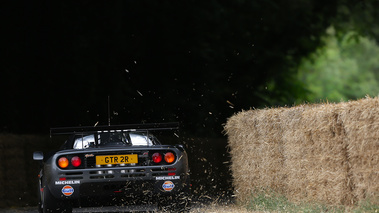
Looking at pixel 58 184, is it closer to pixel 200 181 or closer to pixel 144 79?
pixel 200 181

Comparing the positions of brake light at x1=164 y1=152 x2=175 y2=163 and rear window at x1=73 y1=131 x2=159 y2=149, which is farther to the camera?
rear window at x1=73 y1=131 x2=159 y2=149

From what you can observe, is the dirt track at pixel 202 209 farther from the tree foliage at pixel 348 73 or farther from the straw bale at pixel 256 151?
the tree foliage at pixel 348 73

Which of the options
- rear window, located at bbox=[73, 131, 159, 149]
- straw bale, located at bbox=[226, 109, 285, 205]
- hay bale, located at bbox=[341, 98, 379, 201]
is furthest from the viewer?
straw bale, located at bbox=[226, 109, 285, 205]

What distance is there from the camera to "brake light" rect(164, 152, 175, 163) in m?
11.4

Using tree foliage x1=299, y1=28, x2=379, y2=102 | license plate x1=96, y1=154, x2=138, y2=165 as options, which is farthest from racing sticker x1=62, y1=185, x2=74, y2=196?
tree foliage x1=299, y1=28, x2=379, y2=102

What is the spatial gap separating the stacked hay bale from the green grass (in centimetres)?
10

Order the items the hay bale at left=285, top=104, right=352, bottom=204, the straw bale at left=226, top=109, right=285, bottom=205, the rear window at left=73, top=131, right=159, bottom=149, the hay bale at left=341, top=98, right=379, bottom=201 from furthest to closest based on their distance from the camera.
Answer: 1. the straw bale at left=226, top=109, right=285, bottom=205
2. the rear window at left=73, top=131, right=159, bottom=149
3. the hay bale at left=285, top=104, right=352, bottom=204
4. the hay bale at left=341, top=98, right=379, bottom=201

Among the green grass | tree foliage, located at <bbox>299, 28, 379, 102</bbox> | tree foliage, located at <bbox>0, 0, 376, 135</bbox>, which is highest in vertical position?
tree foliage, located at <bbox>299, 28, 379, 102</bbox>

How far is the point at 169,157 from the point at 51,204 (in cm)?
180

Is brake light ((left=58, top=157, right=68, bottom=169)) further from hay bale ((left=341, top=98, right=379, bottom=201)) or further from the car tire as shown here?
hay bale ((left=341, top=98, right=379, bottom=201))

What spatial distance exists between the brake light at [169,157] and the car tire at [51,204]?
153 cm

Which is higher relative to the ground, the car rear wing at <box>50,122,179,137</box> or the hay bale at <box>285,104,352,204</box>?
the car rear wing at <box>50,122,179,137</box>

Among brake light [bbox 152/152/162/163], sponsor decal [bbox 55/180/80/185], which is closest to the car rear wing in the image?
brake light [bbox 152/152/162/163]

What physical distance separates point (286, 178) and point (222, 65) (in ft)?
33.2
